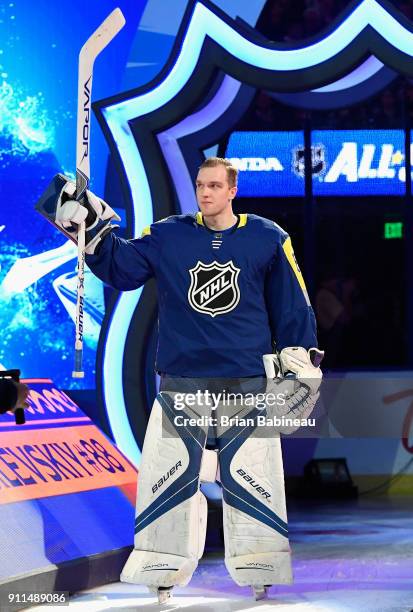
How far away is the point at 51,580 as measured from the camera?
13.9 ft

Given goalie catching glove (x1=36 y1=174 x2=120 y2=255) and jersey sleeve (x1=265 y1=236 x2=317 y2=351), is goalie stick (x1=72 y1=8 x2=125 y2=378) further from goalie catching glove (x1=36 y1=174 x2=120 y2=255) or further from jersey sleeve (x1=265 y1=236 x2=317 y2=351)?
jersey sleeve (x1=265 y1=236 x2=317 y2=351)

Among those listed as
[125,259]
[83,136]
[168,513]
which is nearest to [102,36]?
[83,136]

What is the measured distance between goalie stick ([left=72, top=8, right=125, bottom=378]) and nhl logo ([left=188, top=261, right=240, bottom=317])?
41 centimetres

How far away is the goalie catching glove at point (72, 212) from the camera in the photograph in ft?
14.0

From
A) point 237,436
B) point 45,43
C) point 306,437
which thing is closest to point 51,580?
point 237,436

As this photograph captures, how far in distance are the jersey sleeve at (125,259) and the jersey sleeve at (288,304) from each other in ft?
1.41

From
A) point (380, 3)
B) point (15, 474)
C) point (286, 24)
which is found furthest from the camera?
point (286, 24)

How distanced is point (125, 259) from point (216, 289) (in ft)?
1.19

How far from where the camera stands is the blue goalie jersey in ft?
13.8

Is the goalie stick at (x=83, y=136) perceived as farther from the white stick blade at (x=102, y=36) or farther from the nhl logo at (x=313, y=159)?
the nhl logo at (x=313, y=159)

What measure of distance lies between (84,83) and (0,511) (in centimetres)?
157

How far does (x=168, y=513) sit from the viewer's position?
4195mm

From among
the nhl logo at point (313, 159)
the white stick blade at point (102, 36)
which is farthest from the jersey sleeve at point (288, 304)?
the nhl logo at point (313, 159)

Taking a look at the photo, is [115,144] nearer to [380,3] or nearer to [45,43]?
[45,43]
